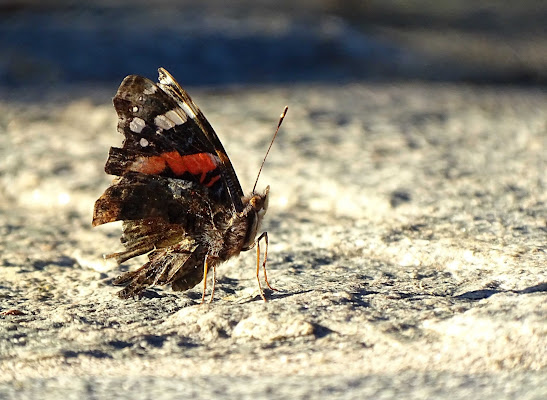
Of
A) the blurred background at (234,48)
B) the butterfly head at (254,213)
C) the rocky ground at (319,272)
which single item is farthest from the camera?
the blurred background at (234,48)

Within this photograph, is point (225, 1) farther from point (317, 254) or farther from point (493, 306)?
point (493, 306)

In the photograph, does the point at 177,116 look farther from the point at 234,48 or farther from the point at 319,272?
the point at 234,48

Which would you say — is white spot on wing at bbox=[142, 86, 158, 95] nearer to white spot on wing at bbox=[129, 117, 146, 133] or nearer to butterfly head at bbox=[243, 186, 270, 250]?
white spot on wing at bbox=[129, 117, 146, 133]


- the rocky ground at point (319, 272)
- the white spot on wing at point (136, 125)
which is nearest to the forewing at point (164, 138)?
the white spot on wing at point (136, 125)

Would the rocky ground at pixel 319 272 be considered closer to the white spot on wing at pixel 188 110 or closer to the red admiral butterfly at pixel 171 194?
the red admiral butterfly at pixel 171 194

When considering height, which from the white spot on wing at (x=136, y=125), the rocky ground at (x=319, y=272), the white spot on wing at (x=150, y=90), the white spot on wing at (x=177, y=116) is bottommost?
the rocky ground at (x=319, y=272)

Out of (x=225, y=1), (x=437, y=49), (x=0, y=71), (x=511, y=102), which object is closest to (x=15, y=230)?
(x=0, y=71)
